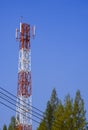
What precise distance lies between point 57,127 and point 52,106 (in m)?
3.09

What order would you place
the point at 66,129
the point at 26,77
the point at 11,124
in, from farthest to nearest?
the point at 11,124 < the point at 26,77 < the point at 66,129

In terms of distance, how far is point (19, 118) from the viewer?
3959cm

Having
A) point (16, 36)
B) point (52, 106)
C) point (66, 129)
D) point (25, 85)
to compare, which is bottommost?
point (66, 129)

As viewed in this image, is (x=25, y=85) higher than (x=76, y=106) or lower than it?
higher

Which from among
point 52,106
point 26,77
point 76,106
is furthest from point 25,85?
point 76,106

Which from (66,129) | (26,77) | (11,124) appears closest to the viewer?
(66,129)

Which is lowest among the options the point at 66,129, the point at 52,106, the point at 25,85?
the point at 66,129

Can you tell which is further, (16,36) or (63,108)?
(16,36)

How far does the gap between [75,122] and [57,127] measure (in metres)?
1.33

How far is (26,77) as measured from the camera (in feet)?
129

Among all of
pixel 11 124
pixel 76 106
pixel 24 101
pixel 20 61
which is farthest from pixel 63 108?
pixel 11 124

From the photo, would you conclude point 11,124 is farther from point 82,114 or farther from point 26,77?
point 82,114

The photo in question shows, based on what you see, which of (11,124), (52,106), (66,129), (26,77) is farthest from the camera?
(11,124)

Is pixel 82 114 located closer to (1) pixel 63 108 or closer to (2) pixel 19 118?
(1) pixel 63 108
